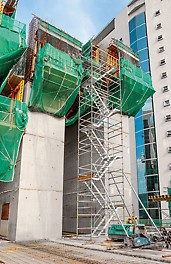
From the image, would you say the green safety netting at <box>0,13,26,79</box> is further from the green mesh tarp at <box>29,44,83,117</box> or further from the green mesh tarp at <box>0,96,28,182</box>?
the green mesh tarp at <box>0,96,28,182</box>

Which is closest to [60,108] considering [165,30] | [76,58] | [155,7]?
[76,58]

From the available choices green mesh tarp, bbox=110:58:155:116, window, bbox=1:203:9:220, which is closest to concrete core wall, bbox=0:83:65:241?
window, bbox=1:203:9:220

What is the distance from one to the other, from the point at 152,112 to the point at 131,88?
54.5ft

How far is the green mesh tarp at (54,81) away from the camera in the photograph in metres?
15.5

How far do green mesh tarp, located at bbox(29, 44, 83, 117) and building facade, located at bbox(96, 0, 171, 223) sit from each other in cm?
1970

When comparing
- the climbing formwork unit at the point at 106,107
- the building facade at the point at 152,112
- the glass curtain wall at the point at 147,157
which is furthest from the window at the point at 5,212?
the glass curtain wall at the point at 147,157

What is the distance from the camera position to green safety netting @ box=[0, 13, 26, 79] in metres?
14.0

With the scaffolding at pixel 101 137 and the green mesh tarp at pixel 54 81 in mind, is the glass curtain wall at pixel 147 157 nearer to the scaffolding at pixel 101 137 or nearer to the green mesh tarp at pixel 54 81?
the scaffolding at pixel 101 137

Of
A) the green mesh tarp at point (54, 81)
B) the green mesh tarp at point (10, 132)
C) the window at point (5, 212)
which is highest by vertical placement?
the green mesh tarp at point (54, 81)

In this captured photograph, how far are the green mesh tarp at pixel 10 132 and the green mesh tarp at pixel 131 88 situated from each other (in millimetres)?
7814

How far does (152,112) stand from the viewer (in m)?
35.4

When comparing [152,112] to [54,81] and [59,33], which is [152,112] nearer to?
[59,33]

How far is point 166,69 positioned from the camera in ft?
119

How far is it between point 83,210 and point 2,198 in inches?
247
